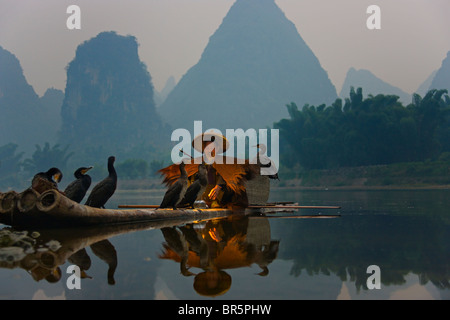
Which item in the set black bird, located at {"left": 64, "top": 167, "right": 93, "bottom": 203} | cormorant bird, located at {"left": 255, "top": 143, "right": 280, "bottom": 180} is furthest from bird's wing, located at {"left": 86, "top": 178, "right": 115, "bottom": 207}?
cormorant bird, located at {"left": 255, "top": 143, "right": 280, "bottom": 180}

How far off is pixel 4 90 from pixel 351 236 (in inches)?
6960

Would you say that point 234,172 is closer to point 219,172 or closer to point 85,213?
point 219,172

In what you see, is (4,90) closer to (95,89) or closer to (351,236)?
(95,89)

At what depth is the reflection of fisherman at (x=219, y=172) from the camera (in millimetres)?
14742

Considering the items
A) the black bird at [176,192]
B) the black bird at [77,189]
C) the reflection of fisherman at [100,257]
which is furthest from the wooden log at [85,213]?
Answer: the reflection of fisherman at [100,257]

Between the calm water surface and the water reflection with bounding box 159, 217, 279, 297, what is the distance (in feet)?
0.04

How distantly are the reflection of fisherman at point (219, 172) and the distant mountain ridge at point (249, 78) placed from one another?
158 metres

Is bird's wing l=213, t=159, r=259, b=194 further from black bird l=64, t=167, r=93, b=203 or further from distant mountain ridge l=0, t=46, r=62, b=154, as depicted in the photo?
distant mountain ridge l=0, t=46, r=62, b=154

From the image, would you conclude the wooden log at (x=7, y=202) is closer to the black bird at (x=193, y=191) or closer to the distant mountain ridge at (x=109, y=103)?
the black bird at (x=193, y=191)

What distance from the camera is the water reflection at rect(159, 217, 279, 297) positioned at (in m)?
5.14

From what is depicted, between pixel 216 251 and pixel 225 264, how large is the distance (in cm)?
104

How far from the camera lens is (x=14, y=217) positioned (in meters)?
8.67

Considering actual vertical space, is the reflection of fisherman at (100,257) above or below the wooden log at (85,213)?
below

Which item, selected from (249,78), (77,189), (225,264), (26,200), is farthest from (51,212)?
(249,78)
